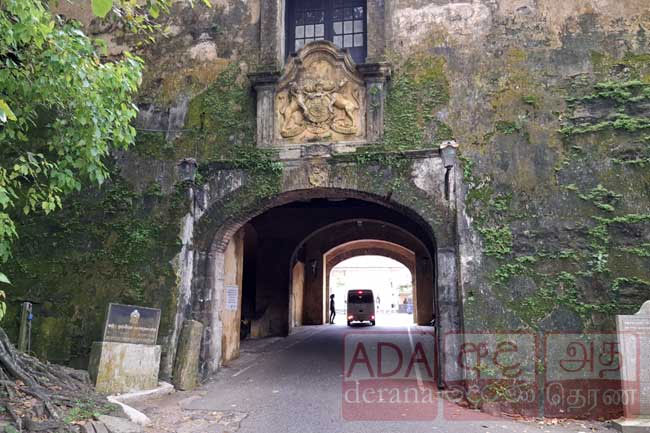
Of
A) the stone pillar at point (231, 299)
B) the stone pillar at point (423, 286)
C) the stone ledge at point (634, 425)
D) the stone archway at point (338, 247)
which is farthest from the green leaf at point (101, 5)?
the stone pillar at point (423, 286)

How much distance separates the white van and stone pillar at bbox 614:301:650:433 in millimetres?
17088

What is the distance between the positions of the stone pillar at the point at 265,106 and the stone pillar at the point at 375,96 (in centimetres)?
145

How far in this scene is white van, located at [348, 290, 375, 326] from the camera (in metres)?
23.2

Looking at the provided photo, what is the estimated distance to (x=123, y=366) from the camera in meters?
7.07

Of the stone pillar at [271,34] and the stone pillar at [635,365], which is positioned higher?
the stone pillar at [271,34]

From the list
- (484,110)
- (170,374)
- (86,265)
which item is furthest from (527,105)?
(86,265)

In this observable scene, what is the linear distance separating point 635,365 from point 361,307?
17.4 meters

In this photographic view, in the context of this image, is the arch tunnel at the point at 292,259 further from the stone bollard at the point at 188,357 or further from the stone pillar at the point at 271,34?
the stone pillar at the point at 271,34

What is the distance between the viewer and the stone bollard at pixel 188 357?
7.79 metres

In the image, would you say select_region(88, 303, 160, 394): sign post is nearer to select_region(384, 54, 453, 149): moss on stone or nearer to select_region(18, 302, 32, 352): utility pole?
select_region(18, 302, 32, 352): utility pole

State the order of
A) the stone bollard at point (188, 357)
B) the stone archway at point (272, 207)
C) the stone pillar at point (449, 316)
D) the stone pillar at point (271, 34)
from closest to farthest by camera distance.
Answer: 1. the stone pillar at point (449, 316)
2. the stone archway at point (272, 207)
3. the stone bollard at point (188, 357)
4. the stone pillar at point (271, 34)

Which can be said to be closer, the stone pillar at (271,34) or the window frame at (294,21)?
the stone pillar at (271,34)

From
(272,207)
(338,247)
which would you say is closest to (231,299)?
(272,207)

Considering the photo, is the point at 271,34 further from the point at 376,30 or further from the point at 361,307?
the point at 361,307
